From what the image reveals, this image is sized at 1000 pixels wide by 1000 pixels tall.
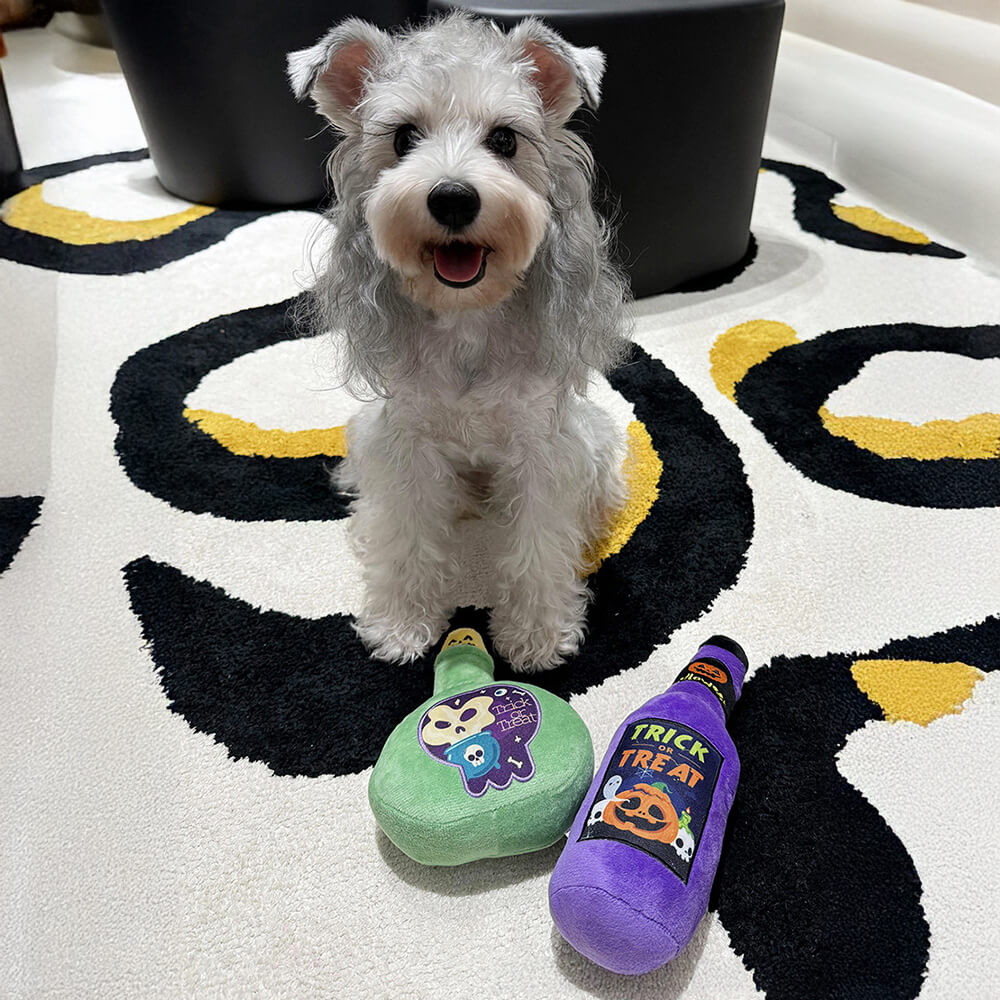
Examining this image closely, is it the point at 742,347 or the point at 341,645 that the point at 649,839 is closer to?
the point at 341,645

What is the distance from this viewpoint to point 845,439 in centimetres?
162

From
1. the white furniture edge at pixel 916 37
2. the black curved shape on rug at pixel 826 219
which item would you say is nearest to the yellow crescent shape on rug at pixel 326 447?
the black curved shape on rug at pixel 826 219

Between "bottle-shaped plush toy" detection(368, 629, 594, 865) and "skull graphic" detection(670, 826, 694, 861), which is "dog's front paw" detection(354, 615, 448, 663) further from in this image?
"skull graphic" detection(670, 826, 694, 861)

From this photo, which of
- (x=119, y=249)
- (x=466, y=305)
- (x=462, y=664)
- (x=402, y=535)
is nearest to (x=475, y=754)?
(x=462, y=664)

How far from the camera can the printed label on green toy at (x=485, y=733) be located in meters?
0.94

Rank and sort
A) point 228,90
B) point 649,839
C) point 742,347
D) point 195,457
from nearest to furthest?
point 649,839 < point 195,457 < point 742,347 < point 228,90

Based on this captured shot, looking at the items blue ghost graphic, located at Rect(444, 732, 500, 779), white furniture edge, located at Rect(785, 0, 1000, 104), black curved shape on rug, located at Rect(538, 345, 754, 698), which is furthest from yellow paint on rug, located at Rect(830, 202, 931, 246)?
blue ghost graphic, located at Rect(444, 732, 500, 779)

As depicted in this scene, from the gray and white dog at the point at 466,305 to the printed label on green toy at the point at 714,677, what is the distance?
8.6 inches

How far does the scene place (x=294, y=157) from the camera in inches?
95.0

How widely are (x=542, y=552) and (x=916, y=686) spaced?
562mm

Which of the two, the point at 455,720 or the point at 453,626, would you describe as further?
the point at 453,626

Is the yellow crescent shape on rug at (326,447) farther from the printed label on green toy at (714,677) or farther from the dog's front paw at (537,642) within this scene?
the printed label on green toy at (714,677)

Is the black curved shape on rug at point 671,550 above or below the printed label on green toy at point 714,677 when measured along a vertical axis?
below

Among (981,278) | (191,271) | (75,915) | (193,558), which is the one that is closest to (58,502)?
(193,558)
